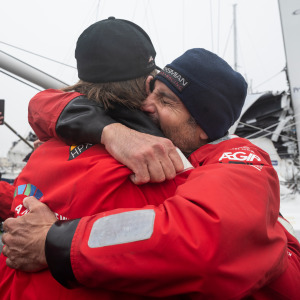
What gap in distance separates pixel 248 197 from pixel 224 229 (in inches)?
6.1

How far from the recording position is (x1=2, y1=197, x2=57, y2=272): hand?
0.99m

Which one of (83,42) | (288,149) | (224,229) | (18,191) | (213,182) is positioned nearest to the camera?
(224,229)

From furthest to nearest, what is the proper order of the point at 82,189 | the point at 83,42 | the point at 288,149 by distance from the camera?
1. the point at 288,149
2. the point at 83,42
3. the point at 82,189

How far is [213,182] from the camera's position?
913 mm

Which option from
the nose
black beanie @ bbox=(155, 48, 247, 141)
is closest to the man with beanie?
black beanie @ bbox=(155, 48, 247, 141)

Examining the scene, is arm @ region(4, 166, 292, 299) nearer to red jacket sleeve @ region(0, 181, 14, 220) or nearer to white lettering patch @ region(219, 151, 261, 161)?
white lettering patch @ region(219, 151, 261, 161)

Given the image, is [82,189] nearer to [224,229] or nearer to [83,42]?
[224,229]

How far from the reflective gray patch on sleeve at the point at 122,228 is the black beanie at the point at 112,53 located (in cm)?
73

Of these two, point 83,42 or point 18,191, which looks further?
point 83,42

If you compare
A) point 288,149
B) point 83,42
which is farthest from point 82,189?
point 288,149

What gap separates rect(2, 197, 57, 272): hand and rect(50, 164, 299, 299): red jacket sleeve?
0.65ft

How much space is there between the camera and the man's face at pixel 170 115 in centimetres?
143

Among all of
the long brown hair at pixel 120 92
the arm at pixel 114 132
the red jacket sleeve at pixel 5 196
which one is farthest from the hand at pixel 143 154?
the red jacket sleeve at pixel 5 196

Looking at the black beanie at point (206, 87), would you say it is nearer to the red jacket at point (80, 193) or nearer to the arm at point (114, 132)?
the arm at point (114, 132)
